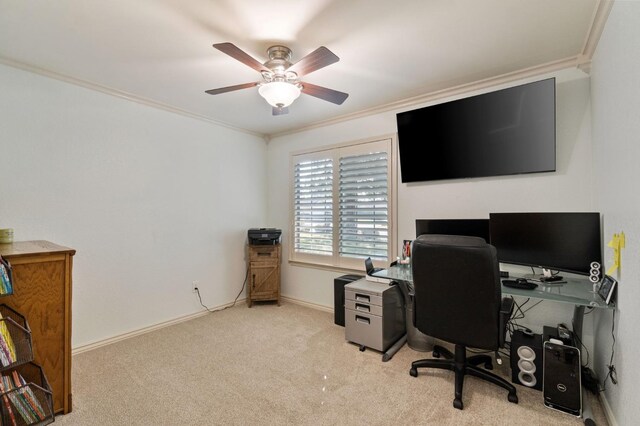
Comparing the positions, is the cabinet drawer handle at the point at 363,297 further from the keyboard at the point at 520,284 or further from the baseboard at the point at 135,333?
the baseboard at the point at 135,333

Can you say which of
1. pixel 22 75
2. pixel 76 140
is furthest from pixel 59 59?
Answer: pixel 76 140

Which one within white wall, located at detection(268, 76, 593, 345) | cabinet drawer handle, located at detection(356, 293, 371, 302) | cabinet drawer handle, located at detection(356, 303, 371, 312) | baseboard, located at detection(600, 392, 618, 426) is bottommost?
baseboard, located at detection(600, 392, 618, 426)

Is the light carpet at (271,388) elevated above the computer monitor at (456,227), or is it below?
below

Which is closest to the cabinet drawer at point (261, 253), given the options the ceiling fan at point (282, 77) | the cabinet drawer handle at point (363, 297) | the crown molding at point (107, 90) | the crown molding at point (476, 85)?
the cabinet drawer handle at point (363, 297)

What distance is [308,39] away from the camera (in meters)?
2.06

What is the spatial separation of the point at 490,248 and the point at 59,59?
11.6 ft

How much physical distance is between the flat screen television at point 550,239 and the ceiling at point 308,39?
Result: 127cm

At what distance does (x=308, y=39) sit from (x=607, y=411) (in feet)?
10.2

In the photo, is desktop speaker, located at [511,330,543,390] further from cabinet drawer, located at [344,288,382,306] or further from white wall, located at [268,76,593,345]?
cabinet drawer, located at [344,288,382,306]

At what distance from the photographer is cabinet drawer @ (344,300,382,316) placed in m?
2.68

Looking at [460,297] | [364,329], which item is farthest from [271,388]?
[460,297]

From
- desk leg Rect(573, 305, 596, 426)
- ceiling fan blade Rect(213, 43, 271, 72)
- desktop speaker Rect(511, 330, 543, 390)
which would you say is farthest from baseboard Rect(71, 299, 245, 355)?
desk leg Rect(573, 305, 596, 426)

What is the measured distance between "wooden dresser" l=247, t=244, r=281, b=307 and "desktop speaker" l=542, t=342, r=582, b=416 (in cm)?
302

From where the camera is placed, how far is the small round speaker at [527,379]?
210 cm
